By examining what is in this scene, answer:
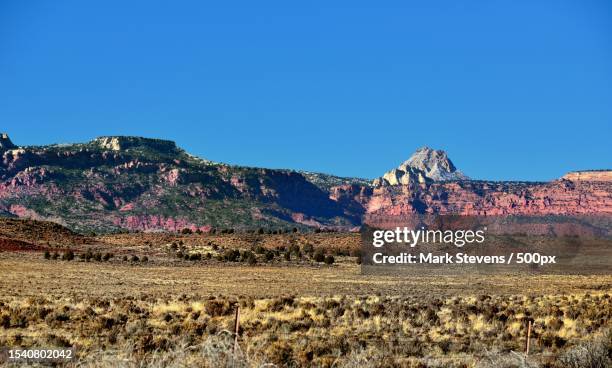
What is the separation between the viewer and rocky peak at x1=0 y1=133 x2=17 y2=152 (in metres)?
189

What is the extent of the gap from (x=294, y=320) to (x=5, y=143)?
7235 inches

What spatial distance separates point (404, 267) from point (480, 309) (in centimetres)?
3917

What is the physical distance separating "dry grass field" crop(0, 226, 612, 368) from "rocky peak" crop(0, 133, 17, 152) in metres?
150

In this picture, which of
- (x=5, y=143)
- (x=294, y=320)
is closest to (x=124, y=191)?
(x=5, y=143)

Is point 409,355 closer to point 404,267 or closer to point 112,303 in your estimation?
point 112,303

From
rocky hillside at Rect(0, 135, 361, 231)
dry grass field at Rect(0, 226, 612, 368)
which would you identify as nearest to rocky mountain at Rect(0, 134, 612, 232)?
rocky hillside at Rect(0, 135, 361, 231)

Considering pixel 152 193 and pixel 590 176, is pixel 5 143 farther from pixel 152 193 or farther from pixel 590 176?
pixel 590 176

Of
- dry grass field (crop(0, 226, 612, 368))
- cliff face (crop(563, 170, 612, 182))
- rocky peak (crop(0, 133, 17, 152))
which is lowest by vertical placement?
dry grass field (crop(0, 226, 612, 368))

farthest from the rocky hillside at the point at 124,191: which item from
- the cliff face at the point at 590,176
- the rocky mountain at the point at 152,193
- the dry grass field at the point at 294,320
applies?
the dry grass field at the point at 294,320

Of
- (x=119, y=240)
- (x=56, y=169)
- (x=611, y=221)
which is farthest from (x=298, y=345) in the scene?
(x=56, y=169)

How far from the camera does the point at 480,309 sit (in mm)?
27359

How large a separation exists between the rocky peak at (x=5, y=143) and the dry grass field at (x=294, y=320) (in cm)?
14970

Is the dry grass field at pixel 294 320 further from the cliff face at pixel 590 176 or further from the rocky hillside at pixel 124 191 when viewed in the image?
the cliff face at pixel 590 176

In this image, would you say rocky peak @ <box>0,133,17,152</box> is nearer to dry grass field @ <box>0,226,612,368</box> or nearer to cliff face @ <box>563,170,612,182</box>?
cliff face @ <box>563,170,612,182</box>
